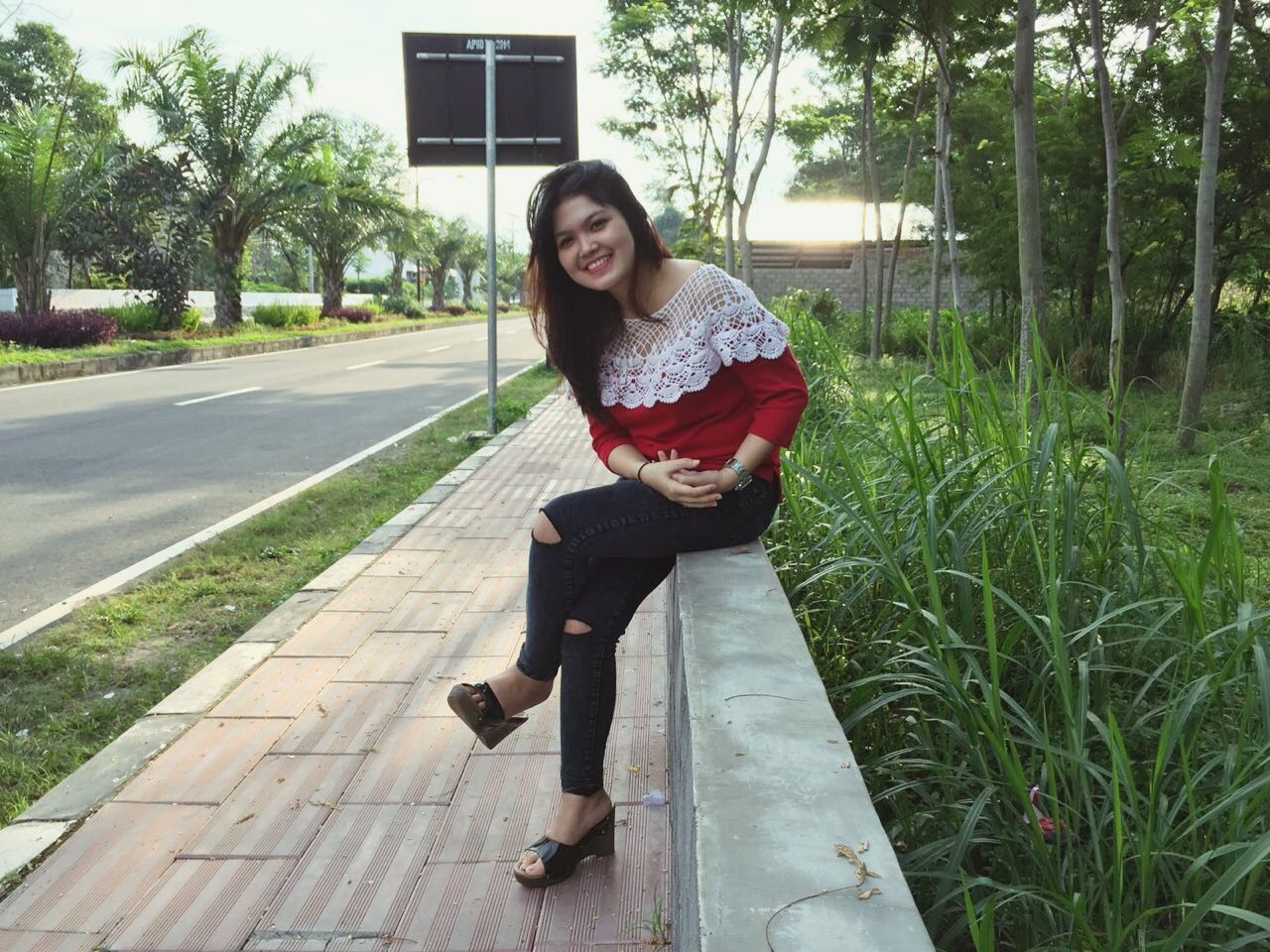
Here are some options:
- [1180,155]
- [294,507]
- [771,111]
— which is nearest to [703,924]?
[294,507]

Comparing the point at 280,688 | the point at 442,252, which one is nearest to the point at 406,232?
the point at 442,252

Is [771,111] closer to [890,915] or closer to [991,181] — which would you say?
[991,181]

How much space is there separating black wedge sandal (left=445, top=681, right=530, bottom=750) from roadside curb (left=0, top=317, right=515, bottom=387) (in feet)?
42.2

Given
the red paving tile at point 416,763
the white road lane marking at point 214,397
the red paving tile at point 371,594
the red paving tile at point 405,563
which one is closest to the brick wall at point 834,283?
the white road lane marking at point 214,397

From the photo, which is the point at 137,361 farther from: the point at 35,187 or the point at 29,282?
the point at 35,187

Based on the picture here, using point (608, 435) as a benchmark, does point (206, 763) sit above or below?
below

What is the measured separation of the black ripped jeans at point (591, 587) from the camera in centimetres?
226

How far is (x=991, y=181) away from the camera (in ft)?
43.5

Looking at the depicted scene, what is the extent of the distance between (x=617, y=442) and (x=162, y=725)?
1.54m

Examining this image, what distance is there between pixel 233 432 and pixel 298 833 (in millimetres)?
6954

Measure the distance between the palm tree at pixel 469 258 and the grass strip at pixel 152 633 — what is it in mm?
52966

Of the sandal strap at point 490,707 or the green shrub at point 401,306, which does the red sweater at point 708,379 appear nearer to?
the sandal strap at point 490,707

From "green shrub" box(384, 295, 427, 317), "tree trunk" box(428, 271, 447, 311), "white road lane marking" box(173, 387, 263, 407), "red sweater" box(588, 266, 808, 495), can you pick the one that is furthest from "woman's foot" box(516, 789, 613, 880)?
"tree trunk" box(428, 271, 447, 311)

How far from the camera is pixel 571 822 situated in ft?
7.35
